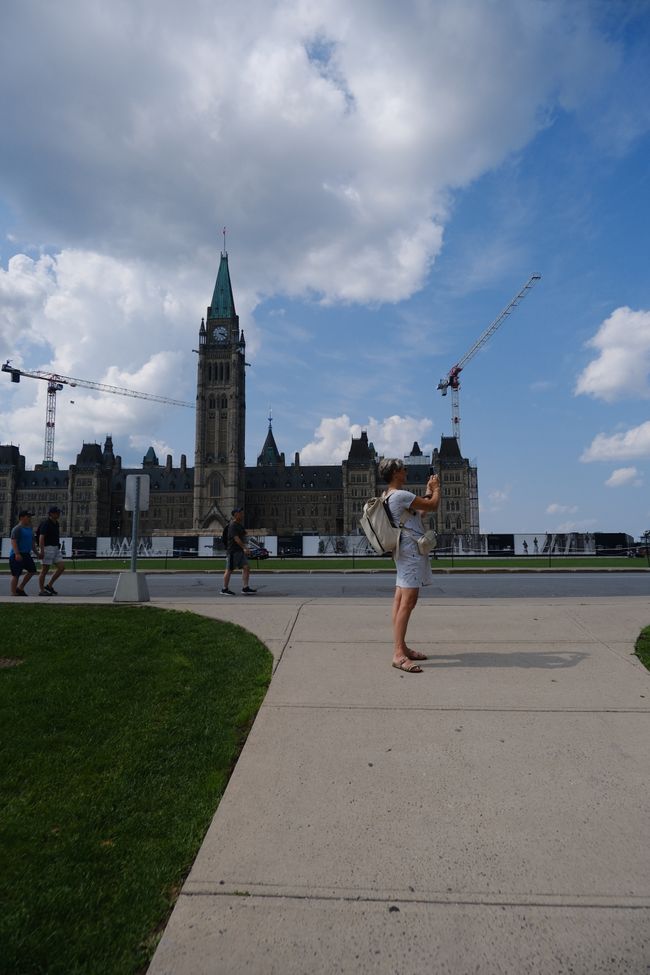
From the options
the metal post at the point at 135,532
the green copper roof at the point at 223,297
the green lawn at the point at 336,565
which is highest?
the green copper roof at the point at 223,297

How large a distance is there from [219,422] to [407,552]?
414 ft

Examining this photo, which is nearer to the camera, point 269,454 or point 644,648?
point 644,648

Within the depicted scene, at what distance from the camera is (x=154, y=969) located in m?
2.04

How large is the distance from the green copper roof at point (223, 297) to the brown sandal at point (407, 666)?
139086mm

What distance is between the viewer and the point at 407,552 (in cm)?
555

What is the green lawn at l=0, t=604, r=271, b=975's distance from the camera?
2.18m

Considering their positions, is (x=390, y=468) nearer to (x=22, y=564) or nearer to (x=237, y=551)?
(x=237, y=551)

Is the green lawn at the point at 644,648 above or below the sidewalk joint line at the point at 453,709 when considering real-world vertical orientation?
above

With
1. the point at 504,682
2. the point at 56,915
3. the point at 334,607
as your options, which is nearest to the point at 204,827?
the point at 56,915

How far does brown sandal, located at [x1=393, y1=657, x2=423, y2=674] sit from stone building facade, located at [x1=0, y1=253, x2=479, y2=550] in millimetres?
118389

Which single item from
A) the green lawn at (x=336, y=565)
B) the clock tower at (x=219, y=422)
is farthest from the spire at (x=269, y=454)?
the green lawn at (x=336, y=565)

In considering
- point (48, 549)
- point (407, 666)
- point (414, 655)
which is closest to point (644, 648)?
point (414, 655)

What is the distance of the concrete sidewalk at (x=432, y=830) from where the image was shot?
2162 mm

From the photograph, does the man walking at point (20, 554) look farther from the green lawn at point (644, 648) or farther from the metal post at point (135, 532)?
the green lawn at point (644, 648)
